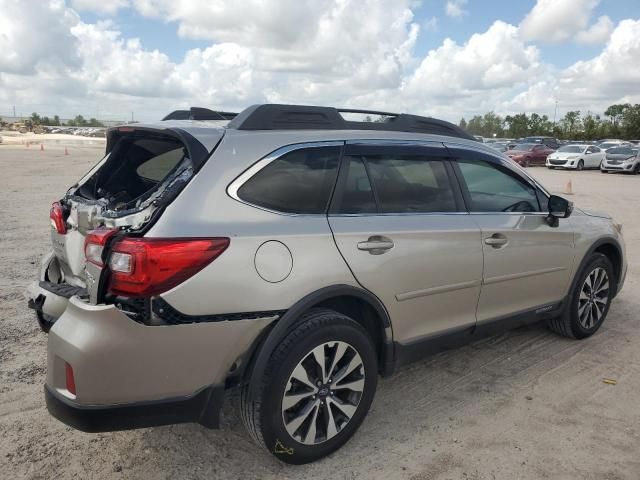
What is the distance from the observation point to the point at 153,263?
235 cm

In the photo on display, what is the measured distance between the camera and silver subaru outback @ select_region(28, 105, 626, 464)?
2.39 m

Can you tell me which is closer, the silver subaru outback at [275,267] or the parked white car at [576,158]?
the silver subaru outback at [275,267]

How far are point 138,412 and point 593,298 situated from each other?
12.8 feet

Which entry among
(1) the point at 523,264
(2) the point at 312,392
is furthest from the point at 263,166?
(1) the point at 523,264

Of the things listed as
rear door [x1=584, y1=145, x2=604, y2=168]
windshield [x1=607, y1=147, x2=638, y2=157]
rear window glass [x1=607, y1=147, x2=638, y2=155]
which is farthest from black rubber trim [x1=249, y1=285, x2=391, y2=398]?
rear door [x1=584, y1=145, x2=604, y2=168]

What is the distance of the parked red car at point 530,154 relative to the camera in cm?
3136

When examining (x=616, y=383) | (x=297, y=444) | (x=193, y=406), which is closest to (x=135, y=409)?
(x=193, y=406)

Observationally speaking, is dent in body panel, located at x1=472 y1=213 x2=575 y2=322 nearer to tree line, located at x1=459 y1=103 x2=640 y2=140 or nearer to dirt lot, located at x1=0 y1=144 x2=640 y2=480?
dirt lot, located at x1=0 y1=144 x2=640 y2=480

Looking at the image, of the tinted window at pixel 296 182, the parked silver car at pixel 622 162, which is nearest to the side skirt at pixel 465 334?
the tinted window at pixel 296 182

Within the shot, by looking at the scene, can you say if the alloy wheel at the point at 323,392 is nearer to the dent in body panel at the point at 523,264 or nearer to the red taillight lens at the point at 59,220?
the dent in body panel at the point at 523,264

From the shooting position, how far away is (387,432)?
3201 millimetres

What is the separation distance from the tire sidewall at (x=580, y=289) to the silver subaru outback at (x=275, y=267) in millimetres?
705

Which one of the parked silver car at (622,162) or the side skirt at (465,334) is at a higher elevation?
the parked silver car at (622,162)

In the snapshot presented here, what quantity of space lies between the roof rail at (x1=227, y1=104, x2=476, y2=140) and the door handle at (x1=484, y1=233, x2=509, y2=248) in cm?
78
